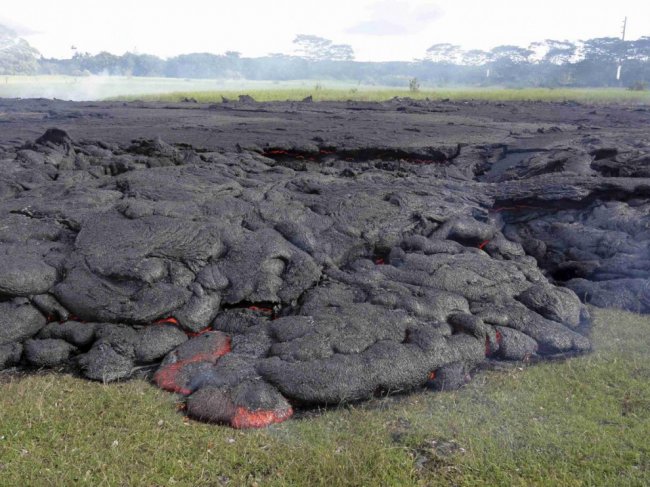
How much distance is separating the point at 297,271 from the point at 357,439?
2811 millimetres

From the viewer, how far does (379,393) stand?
5.98 metres

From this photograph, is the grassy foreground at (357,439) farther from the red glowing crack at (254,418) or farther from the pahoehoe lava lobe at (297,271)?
the pahoehoe lava lobe at (297,271)

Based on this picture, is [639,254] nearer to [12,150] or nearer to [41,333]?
[41,333]

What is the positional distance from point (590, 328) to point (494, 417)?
2701 mm

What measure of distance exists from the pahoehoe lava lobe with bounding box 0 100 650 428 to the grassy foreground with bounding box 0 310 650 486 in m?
0.32

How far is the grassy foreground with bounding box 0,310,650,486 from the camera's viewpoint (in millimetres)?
4637

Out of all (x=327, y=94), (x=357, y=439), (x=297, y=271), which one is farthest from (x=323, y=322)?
(x=327, y=94)

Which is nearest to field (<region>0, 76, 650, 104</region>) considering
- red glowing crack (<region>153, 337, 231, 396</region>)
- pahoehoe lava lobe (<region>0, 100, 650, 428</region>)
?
pahoehoe lava lobe (<region>0, 100, 650, 428</region>)

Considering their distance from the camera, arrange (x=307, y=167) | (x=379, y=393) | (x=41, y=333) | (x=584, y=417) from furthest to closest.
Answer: (x=307, y=167)
(x=41, y=333)
(x=379, y=393)
(x=584, y=417)

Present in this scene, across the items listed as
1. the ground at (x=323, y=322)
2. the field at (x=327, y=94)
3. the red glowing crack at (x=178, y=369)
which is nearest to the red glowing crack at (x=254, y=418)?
the ground at (x=323, y=322)

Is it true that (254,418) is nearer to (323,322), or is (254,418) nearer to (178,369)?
(178,369)

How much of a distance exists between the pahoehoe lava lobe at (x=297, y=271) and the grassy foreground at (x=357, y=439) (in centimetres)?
32

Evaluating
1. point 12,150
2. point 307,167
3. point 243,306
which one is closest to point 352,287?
point 243,306

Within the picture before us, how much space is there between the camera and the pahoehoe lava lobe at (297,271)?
6.21 meters
